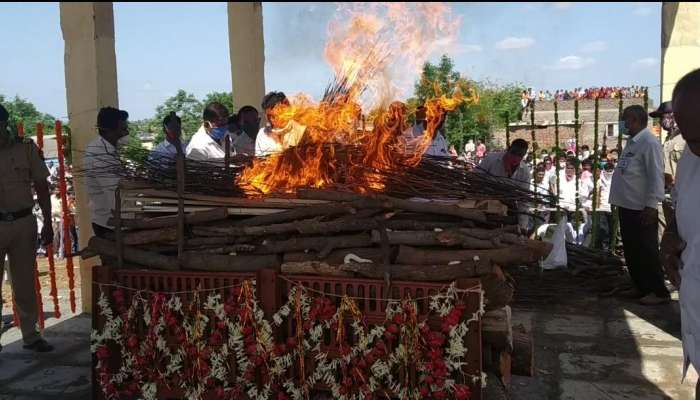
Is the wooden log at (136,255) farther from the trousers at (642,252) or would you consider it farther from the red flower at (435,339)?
the trousers at (642,252)

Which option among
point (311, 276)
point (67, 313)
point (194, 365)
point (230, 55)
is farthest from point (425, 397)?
point (230, 55)

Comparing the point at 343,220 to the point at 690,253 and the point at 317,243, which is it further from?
the point at 690,253

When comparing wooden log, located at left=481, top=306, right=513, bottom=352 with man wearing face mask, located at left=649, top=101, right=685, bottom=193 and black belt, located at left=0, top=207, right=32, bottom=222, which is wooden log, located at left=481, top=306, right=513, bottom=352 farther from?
man wearing face mask, located at left=649, top=101, right=685, bottom=193

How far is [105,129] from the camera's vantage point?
5.27 meters

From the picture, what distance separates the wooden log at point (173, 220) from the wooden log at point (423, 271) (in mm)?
851

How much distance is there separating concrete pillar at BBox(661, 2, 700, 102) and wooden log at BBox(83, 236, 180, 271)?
7.06m

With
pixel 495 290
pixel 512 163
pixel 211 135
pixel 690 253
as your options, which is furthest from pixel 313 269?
pixel 512 163

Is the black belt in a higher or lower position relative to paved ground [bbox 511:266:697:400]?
higher

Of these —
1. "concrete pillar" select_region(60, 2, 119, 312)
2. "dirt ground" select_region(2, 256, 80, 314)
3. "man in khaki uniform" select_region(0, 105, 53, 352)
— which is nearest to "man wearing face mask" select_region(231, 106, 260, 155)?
"concrete pillar" select_region(60, 2, 119, 312)

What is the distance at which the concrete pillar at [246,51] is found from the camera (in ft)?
29.9

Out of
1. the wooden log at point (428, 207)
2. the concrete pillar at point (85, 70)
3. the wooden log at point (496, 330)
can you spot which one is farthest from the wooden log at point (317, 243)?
the concrete pillar at point (85, 70)

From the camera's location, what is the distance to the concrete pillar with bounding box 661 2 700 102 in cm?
777

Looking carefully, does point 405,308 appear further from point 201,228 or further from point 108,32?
point 108,32

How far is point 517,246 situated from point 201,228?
6.20ft
